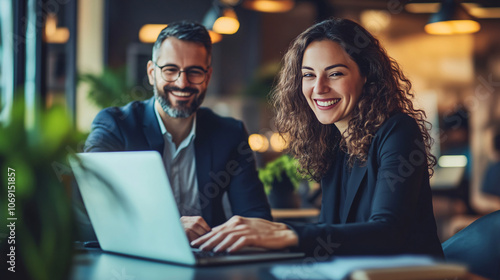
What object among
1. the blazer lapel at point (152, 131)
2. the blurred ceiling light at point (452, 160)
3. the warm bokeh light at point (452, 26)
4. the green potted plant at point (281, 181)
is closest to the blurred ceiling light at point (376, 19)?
the blurred ceiling light at point (452, 160)

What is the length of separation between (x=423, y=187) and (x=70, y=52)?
5280 millimetres

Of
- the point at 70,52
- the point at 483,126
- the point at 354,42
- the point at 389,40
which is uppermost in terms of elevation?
the point at 389,40

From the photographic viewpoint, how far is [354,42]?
1.67 meters

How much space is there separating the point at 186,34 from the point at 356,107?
82 centimetres

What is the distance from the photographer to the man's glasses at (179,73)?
6.83ft

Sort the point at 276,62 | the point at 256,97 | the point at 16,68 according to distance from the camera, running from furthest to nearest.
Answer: the point at 276,62
the point at 256,97
the point at 16,68

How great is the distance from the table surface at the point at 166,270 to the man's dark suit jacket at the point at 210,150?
0.82 meters

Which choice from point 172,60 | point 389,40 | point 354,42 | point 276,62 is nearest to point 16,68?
point 172,60

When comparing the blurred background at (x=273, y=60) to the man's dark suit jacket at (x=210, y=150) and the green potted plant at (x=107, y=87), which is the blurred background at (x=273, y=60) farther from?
the man's dark suit jacket at (x=210, y=150)

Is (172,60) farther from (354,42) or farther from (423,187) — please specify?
(423,187)

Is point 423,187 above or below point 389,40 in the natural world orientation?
below

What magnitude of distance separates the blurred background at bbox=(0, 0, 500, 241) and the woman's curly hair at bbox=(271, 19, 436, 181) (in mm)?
1802

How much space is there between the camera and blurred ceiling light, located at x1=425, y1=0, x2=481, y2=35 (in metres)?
4.49

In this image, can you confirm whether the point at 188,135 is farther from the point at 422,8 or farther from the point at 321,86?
the point at 422,8
